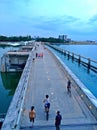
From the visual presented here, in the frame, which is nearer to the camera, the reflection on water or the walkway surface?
the walkway surface

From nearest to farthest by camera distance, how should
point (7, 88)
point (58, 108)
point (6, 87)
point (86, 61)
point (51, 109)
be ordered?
point (51, 109), point (58, 108), point (7, 88), point (6, 87), point (86, 61)

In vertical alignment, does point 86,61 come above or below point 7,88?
below

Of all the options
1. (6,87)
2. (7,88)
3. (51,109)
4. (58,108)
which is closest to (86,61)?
(6,87)

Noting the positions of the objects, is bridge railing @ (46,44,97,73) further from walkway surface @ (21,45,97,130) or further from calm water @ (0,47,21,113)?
walkway surface @ (21,45,97,130)

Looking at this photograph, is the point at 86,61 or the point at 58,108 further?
the point at 86,61

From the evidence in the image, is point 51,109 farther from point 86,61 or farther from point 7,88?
point 86,61

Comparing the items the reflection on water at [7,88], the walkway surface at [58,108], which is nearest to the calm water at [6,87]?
the reflection on water at [7,88]

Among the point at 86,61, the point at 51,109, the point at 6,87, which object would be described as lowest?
the point at 86,61

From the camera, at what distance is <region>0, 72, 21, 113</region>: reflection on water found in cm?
3151

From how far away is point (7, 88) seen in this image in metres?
43.8

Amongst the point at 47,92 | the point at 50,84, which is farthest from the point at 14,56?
the point at 47,92

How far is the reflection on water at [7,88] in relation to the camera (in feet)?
103

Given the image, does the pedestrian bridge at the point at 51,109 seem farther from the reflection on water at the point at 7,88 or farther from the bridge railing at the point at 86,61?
the bridge railing at the point at 86,61

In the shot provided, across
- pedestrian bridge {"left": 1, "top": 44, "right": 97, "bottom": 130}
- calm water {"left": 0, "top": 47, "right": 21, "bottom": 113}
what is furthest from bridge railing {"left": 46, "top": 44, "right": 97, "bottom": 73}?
pedestrian bridge {"left": 1, "top": 44, "right": 97, "bottom": 130}
